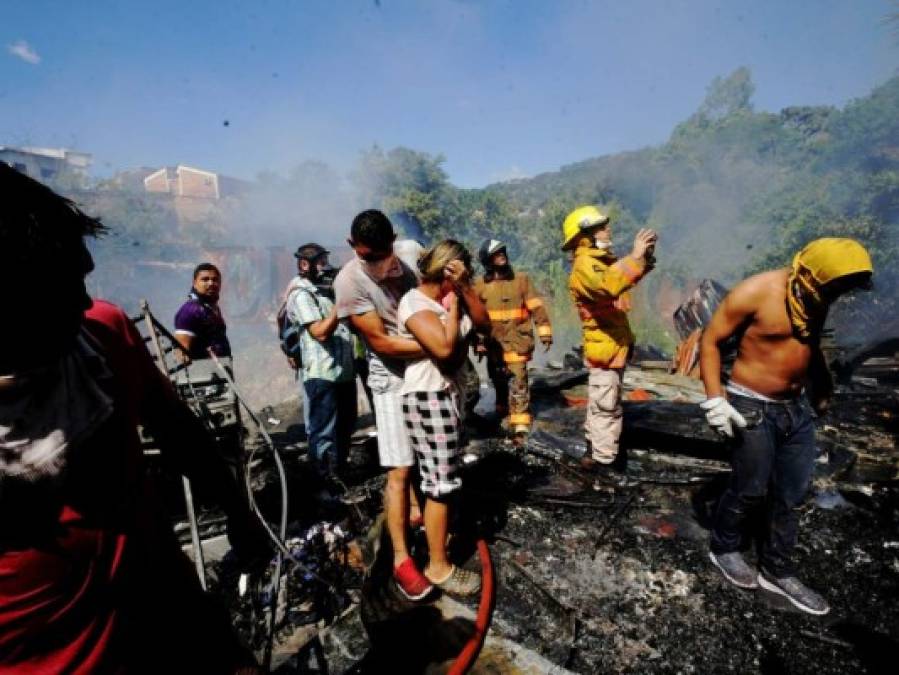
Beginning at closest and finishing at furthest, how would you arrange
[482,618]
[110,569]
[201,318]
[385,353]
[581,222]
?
[110,569] → [482,618] → [385,353] → [581,222] → [201,318]

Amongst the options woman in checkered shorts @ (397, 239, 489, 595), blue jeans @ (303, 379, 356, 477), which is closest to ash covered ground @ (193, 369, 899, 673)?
blue jeans @ (303, 379, 356, 477)

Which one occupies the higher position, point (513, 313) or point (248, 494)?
point (513, 313)

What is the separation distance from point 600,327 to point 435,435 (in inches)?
89.0

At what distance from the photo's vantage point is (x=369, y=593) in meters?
2.71

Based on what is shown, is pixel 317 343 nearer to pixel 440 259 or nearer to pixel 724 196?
pixel 440 259

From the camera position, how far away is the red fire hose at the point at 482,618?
2205mm

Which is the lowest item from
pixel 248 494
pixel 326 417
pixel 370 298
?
pixel 326 417

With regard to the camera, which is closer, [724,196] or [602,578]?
[602,578]

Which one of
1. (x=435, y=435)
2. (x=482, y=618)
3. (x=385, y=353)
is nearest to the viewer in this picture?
(x=482, y=618)

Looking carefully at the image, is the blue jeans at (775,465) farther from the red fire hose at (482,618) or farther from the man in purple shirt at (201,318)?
the man in purple shirt at (201,318)

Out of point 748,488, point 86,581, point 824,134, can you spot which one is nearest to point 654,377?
point 748,488

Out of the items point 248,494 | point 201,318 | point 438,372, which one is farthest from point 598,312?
point 201,318

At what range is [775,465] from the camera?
2654mm

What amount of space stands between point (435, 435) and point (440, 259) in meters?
1.05
